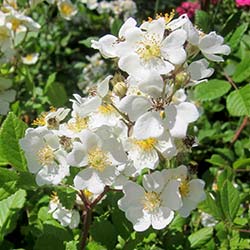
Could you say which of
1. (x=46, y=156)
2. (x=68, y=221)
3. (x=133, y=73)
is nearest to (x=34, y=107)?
(x=68, y=221)

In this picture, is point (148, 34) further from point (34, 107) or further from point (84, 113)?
point (34, 107)

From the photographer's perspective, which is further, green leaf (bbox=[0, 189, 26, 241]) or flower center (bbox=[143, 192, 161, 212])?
green leaf (bbox=[0, 189, 26, 241])

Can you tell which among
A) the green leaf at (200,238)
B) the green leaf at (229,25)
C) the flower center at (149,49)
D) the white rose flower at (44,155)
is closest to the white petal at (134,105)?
the flower center at (149,49)

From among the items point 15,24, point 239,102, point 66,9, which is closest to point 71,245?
point 239,102

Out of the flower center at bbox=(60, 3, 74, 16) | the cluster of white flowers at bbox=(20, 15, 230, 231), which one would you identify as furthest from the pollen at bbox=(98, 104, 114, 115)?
the flower center at bbox=(60, 3, 74, 16)

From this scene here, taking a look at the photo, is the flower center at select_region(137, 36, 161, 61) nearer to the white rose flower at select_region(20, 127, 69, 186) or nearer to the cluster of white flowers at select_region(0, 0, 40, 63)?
the white rose flower at select_region(20, 127, 69, 186)

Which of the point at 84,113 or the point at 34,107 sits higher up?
the point at 84,113
